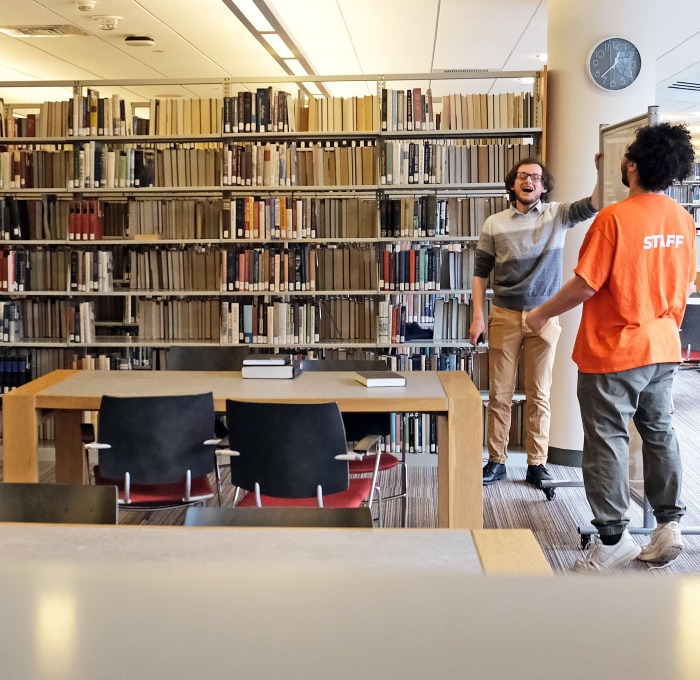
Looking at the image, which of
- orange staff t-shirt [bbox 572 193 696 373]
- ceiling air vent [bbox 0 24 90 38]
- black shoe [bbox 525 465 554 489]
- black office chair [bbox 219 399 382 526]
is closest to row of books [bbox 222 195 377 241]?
black shoe [bbox 525 465 554 489]

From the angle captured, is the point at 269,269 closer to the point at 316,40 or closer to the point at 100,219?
the point at 100,219

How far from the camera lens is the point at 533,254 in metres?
4.80

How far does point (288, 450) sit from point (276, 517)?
119 centimetres

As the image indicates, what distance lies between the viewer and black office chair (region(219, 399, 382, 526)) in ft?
10.1

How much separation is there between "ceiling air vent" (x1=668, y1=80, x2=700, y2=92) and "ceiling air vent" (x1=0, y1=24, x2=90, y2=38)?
7253 millimetres

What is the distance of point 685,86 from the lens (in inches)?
454

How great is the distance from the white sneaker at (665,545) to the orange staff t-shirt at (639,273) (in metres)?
0.73

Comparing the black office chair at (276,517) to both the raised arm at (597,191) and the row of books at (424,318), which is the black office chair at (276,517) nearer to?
the raised arm at (597,191)

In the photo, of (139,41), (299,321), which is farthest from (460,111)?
(139,41)

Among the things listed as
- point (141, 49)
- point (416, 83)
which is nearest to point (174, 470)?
point (141, 49)

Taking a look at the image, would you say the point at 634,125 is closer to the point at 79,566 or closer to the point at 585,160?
the point at 585,160

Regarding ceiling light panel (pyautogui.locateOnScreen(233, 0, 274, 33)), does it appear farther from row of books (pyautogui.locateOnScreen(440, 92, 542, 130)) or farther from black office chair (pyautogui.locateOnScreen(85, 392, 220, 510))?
black office chair (pyautogui.locateOnScreen(85, 392, 220, 510))

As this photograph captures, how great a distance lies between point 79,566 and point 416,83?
1142 centimetres

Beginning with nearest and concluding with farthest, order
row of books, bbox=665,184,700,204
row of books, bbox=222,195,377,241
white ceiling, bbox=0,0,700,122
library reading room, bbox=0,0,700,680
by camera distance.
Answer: library reading room, bbox=0,0,700,680, row of books, bbox=222,195,377,241, white ceiling, bbox=0,0,700,122, row of books, bbox=665,184,700,204
